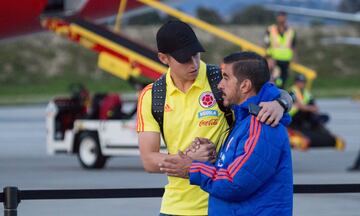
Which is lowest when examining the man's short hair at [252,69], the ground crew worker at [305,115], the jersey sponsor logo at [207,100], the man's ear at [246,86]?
the ground crew worker at [305,115]

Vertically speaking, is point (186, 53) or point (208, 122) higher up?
point (186, 53)

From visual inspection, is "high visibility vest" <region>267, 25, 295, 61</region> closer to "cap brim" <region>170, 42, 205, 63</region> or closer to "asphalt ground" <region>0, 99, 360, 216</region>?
"asphalt ground" <region>0, 99, 360, 216</region>

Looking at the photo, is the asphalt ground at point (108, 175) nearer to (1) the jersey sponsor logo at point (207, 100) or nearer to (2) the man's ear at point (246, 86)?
(1) the jersey sponsor logo at point (207, 100)

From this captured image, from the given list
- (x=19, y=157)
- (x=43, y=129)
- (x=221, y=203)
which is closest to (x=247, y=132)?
(x=221, y=203)

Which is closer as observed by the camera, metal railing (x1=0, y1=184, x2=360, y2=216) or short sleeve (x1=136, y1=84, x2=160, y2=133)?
short sleeve (x1=136, y1=84, x2=160, y2=133)

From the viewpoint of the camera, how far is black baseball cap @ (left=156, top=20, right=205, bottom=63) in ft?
15.5

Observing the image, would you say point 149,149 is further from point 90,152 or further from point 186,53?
point 90,152

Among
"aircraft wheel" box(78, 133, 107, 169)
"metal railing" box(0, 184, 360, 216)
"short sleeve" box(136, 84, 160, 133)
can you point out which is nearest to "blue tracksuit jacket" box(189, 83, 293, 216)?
"short sleeve" box(136, 84, 160, 133)

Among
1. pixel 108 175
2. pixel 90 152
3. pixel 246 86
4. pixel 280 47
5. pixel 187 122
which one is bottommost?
pixel 108 175

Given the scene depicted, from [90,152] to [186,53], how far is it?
32.4ft

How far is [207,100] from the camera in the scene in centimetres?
479

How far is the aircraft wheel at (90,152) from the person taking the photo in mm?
14359

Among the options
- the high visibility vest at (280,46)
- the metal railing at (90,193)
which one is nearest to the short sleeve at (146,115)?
the metal railing at (90,193)

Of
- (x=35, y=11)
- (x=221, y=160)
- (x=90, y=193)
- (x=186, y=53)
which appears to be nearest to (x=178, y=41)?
(x=186, y=53)
